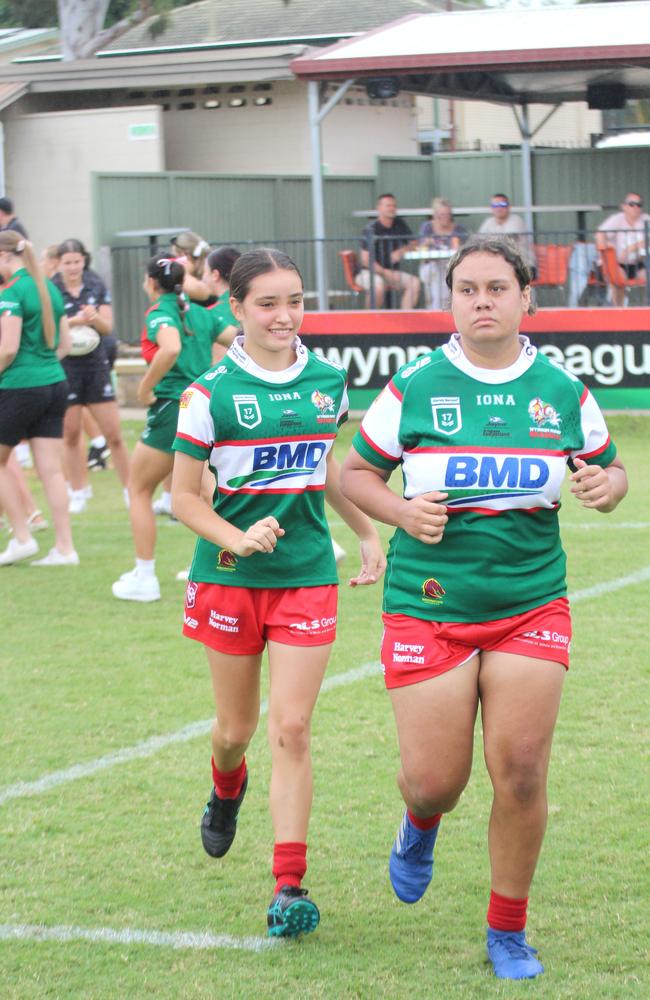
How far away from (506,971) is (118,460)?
27.0 feet

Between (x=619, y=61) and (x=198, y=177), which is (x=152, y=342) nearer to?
(x=619, y=61)

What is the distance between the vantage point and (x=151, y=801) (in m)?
5.62

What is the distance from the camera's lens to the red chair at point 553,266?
18264 millimetres

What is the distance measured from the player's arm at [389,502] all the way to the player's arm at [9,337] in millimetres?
5748

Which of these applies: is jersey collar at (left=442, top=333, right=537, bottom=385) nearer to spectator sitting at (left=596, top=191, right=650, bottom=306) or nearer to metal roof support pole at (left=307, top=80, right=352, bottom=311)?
spectator sitting at (left=596, top=191, right=650, bottom=306)

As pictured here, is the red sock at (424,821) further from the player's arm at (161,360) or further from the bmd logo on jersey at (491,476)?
the player's arm at (161,360)

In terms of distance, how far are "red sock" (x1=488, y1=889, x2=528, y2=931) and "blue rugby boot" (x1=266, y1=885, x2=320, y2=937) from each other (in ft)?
1.76

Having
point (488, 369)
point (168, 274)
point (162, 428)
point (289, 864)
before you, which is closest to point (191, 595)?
point (289, 864)

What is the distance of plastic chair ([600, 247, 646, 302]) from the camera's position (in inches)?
689

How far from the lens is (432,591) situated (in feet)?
13.4

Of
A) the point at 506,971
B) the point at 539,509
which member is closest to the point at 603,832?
the point at 506,971

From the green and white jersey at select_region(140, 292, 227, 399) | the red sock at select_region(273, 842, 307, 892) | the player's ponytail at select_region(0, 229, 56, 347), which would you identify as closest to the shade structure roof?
the green and white jersey at select_region(140, 292, 227, 399)

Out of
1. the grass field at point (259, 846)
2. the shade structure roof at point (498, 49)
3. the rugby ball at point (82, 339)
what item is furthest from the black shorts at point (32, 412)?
the shade structure roof at point (498, 49)

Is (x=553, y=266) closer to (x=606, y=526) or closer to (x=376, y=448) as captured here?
(x=606, y=526)
